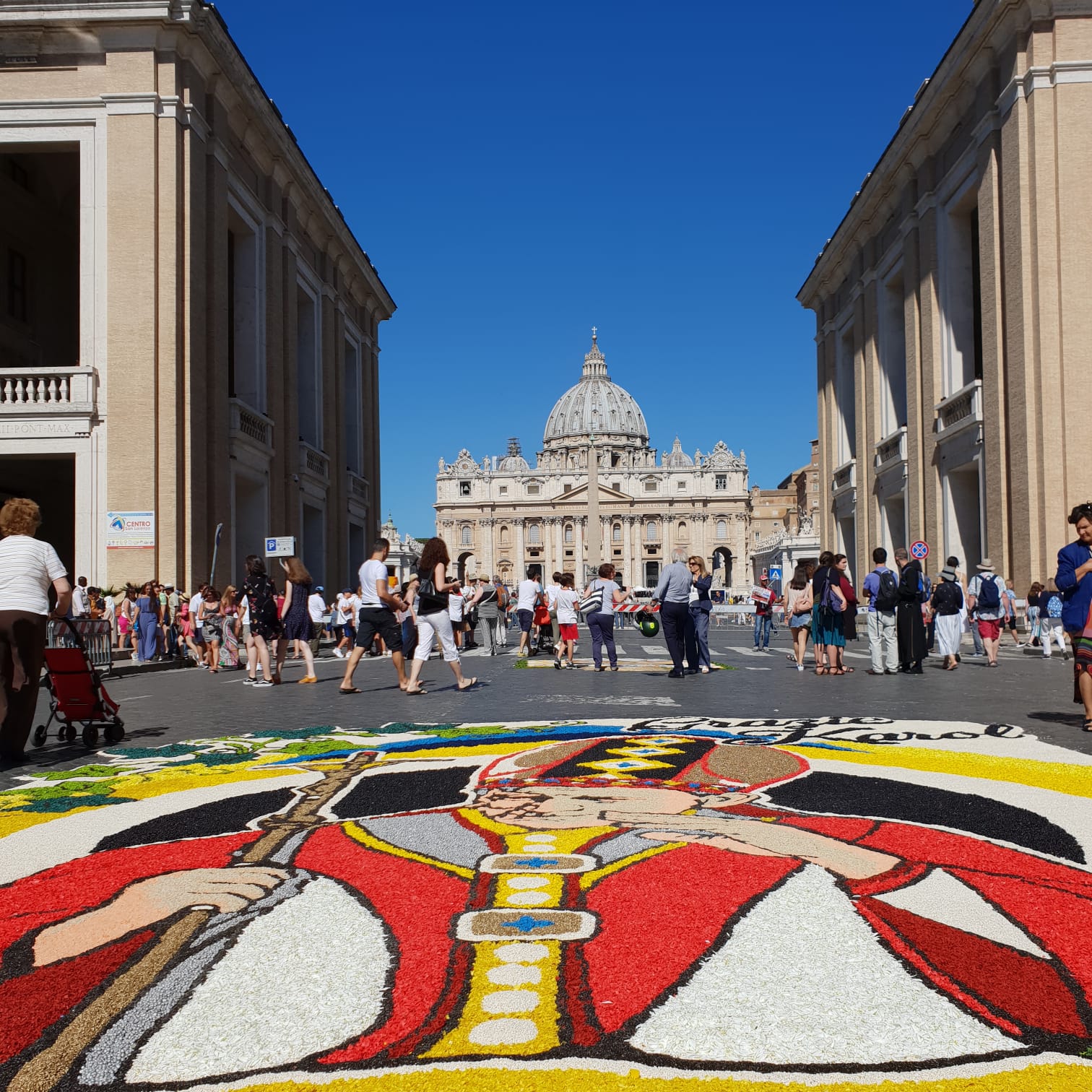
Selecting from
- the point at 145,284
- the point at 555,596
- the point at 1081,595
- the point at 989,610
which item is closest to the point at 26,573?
the point at 1081,595

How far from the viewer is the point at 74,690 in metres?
7.30

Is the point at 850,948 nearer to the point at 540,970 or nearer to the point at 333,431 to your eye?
the point at 540,970

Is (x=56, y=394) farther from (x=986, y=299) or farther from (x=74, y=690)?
(x=986, y=299)

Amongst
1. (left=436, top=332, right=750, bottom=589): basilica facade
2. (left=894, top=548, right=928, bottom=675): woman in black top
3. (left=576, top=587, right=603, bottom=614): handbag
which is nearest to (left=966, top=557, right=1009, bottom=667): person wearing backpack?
(left=894, top=548, right=928, bottom=675): woman in black top

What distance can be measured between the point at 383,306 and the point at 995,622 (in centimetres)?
2925

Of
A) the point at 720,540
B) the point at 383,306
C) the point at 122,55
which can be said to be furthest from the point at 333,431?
the point at 720,540

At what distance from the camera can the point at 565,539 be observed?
13212 centimetres

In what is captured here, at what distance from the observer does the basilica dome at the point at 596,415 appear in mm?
158875

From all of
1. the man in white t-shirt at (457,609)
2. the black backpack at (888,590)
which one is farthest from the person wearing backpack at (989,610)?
the man in white t-shirt at (457,609)

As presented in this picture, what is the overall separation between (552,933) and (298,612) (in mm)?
11271

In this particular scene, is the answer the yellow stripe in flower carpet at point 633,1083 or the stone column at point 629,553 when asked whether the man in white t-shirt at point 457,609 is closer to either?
the yellow stripe in flower carpet at point 633,1083

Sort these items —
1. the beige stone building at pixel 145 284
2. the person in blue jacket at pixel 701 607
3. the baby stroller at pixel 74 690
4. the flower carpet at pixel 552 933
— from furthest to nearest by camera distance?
1. the beige stone building at pixel 145 284
2. the person in blue jacket at pixel 701 607
3. the baby stroller at pixel 74 690
4. the flower carpet at pixel 552 933

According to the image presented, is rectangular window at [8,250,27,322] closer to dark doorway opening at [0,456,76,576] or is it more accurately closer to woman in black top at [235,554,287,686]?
dark doorway opening at [0,456,76,576]

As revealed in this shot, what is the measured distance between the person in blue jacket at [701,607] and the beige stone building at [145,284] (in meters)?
8.90
